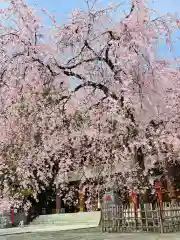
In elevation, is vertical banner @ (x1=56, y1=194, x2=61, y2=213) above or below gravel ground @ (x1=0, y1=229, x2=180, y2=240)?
above

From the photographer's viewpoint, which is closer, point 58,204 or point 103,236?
point 103,236

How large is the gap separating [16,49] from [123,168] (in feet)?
17.4

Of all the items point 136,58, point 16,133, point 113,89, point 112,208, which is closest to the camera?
point 136,58

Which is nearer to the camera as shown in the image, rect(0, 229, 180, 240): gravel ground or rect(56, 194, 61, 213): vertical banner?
rect(0, 229, 180, 240): gravel ground

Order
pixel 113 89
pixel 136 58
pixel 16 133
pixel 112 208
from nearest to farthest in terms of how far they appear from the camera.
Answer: pixel 136 58
pixel 113 89
pixel 16 133
pixel 112 208

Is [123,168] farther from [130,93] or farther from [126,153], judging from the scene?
[130,93]

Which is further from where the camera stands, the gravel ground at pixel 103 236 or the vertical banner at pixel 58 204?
the vertical banner at pixel 58 204

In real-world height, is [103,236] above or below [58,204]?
below

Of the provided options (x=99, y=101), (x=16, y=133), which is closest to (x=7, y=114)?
(x=16, y=133)

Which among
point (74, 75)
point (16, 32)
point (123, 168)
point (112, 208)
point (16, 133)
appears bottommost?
point (112, 208)

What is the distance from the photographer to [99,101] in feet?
38.1

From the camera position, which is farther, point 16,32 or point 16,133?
point 16,133

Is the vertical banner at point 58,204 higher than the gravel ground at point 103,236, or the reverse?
the vertical banner at point 58,204

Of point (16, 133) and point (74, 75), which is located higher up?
point (74, 75)
